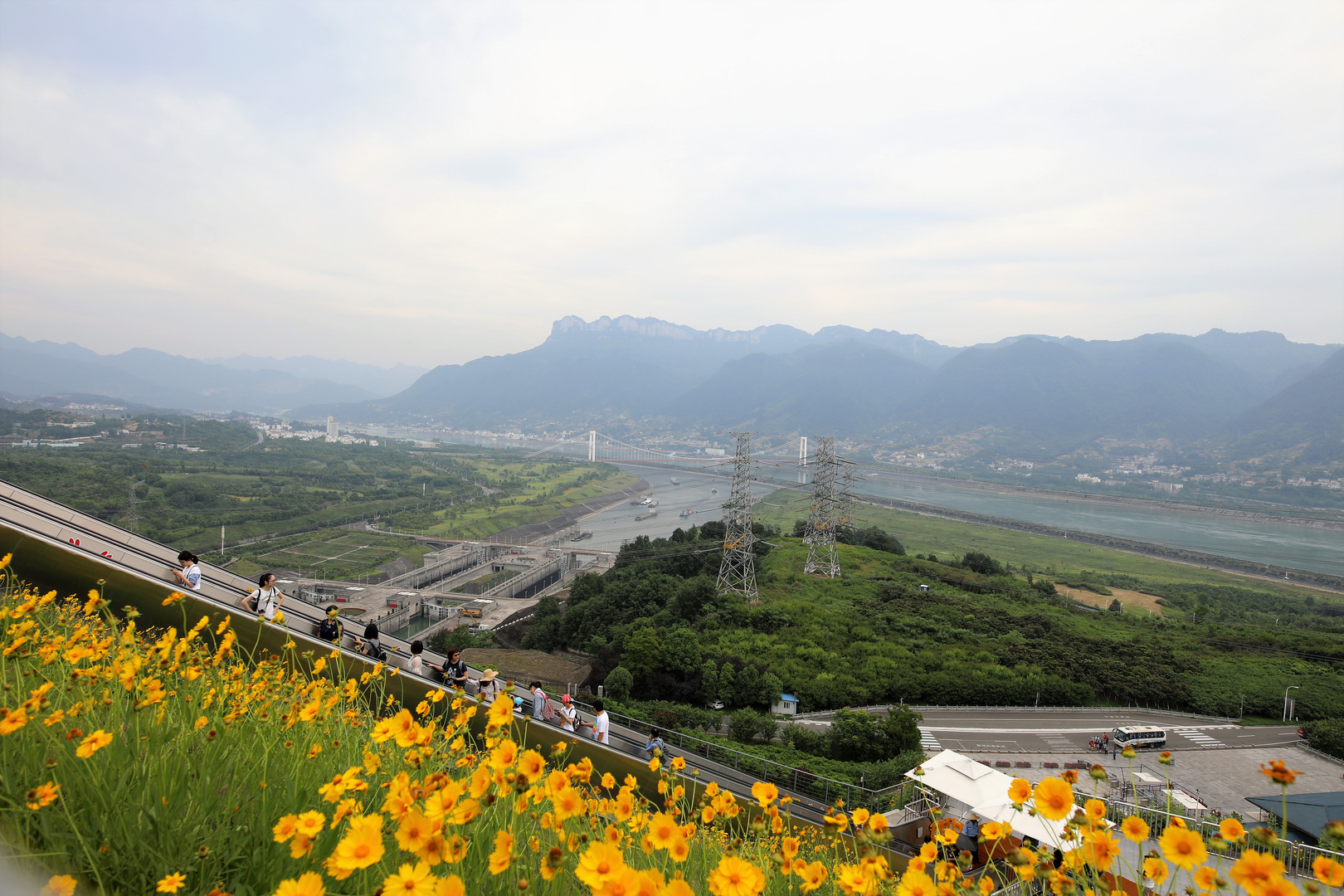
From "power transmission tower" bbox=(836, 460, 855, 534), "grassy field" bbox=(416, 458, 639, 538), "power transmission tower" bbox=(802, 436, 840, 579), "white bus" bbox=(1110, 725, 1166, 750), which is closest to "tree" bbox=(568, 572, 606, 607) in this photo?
"power transmission tower" bbox=(802, 436, 840, 579)

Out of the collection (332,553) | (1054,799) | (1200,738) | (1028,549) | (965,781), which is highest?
(1054,799)

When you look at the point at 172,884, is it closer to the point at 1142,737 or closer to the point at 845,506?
the point at 1142,737

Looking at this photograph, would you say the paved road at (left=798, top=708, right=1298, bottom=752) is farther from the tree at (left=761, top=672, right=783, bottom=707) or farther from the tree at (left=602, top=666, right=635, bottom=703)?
the tree at (left=602, top=666, right=635, bottom=703)

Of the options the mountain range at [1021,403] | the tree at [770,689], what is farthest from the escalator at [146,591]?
the mountain range at [1021,403]

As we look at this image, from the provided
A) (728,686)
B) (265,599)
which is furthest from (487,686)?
(728,686)

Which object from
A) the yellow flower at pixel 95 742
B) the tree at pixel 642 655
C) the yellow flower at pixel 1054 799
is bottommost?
the tree at pixel 642 655

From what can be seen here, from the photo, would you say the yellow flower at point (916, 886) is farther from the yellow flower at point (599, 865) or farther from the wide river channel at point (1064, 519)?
the wide river channel at point (1064, 519)

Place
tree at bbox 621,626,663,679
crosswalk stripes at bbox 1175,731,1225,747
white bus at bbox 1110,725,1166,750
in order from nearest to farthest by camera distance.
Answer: white bus at bbox 1110,725,1166,750 < crosswalk stripes at bbox 1175,731,1225,747 < tree at bbox 621,626,663,679
